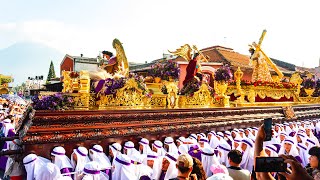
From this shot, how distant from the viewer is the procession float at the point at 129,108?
5.77 meters

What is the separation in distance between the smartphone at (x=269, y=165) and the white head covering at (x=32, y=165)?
382 cm

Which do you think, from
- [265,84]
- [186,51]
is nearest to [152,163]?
[186,51]

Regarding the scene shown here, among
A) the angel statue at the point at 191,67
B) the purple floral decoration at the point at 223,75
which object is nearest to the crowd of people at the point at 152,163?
the angel statue at the point at 191,67

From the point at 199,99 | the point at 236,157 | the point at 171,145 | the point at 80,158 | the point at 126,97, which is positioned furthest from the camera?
the point at 199,99

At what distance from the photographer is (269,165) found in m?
1.96

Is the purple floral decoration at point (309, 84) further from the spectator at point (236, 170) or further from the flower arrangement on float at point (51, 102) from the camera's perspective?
the flower arrangement on float at point (51, 102)

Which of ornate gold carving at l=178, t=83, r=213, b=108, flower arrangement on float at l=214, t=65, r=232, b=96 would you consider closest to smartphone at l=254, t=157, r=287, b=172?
ornate gold carving at l=178, t=83, r=213, b=108

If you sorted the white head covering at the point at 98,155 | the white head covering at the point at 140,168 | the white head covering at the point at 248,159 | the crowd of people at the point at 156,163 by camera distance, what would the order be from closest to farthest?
the crowd of people at the point at 156,163
the white head covering at the point at 140,168
the white head covering at the point at 98,155
the white head covering at the point at 248,159

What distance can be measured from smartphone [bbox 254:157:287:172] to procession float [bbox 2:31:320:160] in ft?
14.9

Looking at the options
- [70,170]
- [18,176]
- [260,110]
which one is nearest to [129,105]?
[70,170]

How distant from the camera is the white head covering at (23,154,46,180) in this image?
4562 mm

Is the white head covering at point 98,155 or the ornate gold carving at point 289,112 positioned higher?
the ornate gold carving at point 289,112

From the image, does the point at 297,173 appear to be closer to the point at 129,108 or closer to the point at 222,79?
the point at 129,108

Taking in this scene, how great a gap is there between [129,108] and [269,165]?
5488mm
